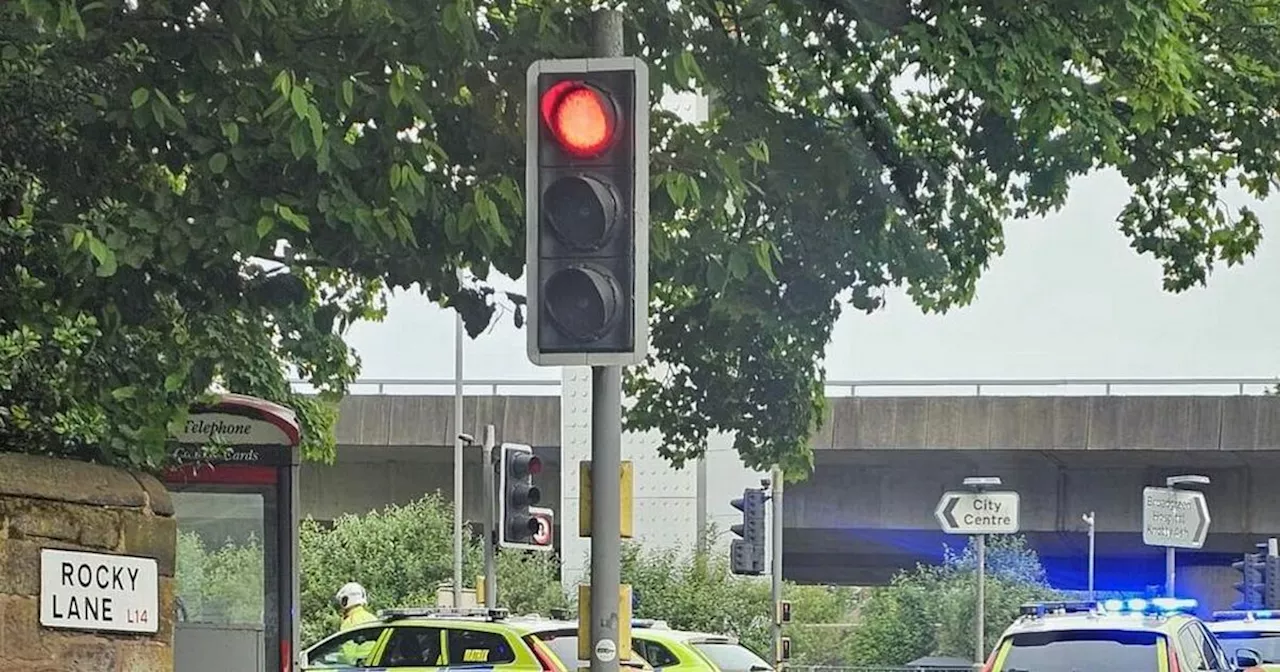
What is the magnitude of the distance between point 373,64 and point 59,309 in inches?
74.4

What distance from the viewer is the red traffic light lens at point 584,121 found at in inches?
293

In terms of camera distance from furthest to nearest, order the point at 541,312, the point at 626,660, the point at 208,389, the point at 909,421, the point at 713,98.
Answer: the point at 909,421, the point at 713,98, the point at 208,389, the point at 626,660, the point at 541,312

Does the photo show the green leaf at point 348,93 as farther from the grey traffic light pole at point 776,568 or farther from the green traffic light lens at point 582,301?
the grey traffic light pole at point 776,568

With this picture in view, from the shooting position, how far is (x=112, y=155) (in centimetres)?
986

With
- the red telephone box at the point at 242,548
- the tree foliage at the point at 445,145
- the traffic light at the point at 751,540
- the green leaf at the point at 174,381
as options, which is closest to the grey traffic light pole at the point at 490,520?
the red telephone box at the point at 242,548

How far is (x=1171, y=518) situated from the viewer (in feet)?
66.0

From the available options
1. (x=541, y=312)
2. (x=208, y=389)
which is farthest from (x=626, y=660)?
(x=208, y=389)

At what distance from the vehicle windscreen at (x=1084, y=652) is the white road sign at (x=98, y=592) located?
607cm

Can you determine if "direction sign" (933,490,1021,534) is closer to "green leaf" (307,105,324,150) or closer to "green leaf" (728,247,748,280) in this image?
"green leaf" (728,247,748,280)

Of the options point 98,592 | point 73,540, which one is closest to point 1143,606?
point 98,592

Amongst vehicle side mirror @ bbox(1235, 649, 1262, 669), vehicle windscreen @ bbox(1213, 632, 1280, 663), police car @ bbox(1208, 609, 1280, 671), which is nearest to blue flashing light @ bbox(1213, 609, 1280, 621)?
police car @ bbox(1208, 609, 1280, 671)

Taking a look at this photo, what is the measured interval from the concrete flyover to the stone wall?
913 inches

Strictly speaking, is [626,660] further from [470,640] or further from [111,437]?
[470,640]

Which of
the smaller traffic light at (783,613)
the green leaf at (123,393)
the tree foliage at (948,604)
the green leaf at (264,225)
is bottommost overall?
the tree foliage at (948,604)
